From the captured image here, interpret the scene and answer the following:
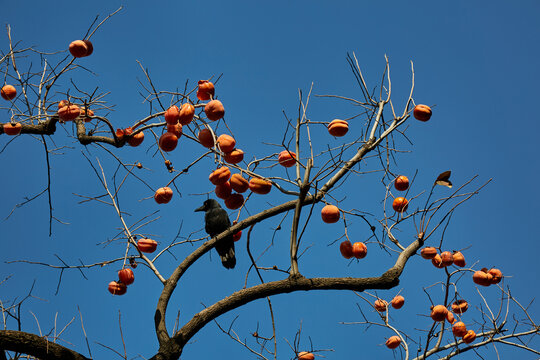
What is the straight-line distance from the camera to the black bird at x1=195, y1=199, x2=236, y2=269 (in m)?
4.33

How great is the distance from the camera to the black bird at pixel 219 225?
4.33 metres

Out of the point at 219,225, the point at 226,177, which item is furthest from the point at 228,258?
the point at 226,177

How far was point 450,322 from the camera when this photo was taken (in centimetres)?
390

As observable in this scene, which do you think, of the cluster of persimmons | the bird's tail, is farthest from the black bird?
the cluster of persimmons

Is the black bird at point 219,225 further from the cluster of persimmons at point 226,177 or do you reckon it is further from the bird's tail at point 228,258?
the cluster of persimmons at point 226,177

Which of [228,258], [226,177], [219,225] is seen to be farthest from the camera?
[219,225]

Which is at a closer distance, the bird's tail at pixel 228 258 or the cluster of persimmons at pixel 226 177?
the cluster of persimmons at pixel 226 177

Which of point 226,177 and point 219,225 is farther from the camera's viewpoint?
point 219,225

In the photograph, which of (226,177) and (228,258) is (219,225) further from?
(226,177)

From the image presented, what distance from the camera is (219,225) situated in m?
4.53

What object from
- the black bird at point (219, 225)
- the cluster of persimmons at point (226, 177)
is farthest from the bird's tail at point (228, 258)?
the cluster of persimmons at point (226, 177)

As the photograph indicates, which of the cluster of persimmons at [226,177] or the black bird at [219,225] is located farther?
the black bird at [219,225]

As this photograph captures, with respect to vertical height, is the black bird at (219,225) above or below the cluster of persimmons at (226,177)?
above

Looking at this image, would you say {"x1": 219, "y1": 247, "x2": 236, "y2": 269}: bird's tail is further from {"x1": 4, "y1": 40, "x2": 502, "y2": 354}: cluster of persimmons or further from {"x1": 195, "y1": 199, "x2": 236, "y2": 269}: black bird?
{"x1": 4, "y1": 40, "x2": 502, "y2": 354}: cluster of persimmons
